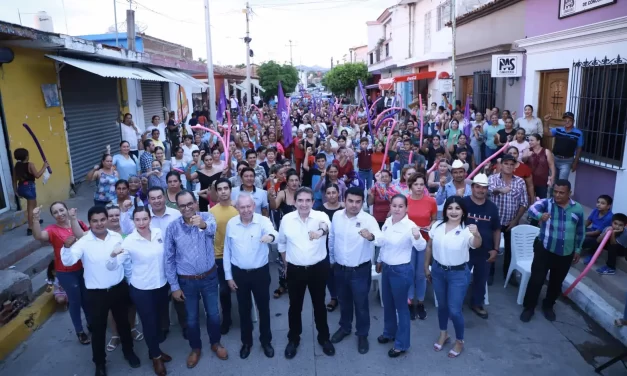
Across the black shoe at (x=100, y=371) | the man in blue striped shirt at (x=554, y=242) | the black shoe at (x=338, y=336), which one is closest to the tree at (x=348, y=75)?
the man in blue striped shirt at (x=554, y=242)

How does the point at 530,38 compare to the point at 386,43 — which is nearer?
the point at 530,38

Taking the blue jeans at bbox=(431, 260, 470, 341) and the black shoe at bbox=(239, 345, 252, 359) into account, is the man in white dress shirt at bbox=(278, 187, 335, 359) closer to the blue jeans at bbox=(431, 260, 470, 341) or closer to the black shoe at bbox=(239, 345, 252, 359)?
the black shoe at bbox=(239, 345, 252, 359)

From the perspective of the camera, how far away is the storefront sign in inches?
298

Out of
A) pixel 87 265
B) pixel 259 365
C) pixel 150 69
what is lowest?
pixel 259 365

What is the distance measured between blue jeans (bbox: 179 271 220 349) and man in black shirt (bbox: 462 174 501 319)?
2701 millimetres

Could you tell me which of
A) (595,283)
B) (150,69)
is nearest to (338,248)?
(595,283)

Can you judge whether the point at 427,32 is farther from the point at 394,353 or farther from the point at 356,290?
the point at 394,353

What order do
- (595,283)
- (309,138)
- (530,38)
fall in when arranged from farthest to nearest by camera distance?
(530,38) < (309,138) < (595,283)

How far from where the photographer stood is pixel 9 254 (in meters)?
5.77

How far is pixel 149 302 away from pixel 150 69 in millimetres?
10510

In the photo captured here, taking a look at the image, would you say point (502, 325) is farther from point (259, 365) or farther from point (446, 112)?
point (446, 112)

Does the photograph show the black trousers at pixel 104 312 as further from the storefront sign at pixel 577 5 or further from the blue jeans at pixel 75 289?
the storefront sign at pixel 577 5

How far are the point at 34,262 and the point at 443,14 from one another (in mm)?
17251

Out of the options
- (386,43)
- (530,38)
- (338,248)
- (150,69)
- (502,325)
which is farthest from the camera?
(386,43)
